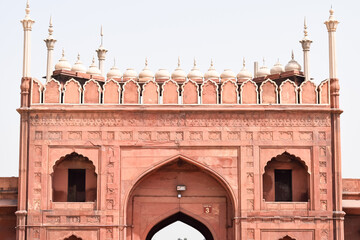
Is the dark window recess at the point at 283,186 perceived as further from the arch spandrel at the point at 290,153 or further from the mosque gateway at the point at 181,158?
the arch spandrel at the point at 290,153

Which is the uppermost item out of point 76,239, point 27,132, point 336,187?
point 27,132

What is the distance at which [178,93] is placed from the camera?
671 inches

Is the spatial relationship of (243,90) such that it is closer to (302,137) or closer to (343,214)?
(302,137)

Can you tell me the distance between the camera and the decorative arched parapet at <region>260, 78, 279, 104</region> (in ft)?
55.8

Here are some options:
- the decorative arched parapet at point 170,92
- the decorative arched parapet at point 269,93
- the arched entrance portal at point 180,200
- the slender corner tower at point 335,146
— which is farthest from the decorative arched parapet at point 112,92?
the slender corner tower at point 335,146

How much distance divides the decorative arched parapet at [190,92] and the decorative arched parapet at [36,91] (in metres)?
2.91

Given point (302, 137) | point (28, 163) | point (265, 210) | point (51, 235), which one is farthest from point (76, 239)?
point (302, 137)

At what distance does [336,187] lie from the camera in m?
16.7

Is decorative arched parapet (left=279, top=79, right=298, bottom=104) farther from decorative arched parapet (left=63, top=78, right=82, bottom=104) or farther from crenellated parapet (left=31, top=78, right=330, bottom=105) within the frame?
decorative arched parapet (left=63, top=78, right=82, bottom=104)

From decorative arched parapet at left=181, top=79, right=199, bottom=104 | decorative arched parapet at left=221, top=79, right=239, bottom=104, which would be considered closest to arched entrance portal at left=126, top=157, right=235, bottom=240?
decorative arched parapet at left=181, top=79, right=199, bottom=104

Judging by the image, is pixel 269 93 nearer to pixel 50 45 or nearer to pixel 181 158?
pixel 181 158

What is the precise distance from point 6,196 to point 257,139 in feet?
17.7

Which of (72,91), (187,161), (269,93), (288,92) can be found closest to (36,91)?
(72,91)

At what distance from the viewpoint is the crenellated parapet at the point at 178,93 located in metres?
17.0
